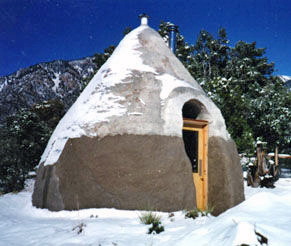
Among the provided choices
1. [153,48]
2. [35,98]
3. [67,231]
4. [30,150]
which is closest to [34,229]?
[67,231]

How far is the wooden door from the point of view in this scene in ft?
20.8

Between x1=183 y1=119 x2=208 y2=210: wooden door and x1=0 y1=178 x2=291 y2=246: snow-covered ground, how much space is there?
132 centimetres

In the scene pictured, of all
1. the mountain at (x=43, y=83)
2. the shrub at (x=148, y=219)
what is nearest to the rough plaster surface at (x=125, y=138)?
the shrub at (x=148, y=219)

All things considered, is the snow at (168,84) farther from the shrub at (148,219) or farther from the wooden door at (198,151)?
the shrub at (148,219)

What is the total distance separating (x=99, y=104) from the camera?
19.3 ft

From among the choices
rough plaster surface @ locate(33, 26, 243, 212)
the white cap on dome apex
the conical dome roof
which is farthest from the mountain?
rough plaster surface @ locate(33, 26, 243, 212)

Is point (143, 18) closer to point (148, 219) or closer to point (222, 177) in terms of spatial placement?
point (222, 177)

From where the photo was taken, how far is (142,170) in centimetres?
515

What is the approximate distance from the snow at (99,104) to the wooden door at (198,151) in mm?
1643

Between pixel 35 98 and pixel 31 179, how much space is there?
100ft

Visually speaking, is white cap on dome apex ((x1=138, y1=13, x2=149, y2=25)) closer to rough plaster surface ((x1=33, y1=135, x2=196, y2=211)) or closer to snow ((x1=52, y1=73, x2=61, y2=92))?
rough plaster surface ((x1=33, y1=135, x2=196, y2=211))

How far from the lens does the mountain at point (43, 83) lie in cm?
3866

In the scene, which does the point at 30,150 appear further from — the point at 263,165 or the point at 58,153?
the point at 263,165

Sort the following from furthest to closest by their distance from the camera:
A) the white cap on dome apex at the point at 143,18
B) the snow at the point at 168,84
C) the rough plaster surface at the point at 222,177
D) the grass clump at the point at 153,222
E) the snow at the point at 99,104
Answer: the white cap on dome apex at the point at 143,18, the rough plaster surface at the point at 222,177, the snow at the point at 168,84, the snow at the point at 99,104, the grass clump at the point at 153,222
